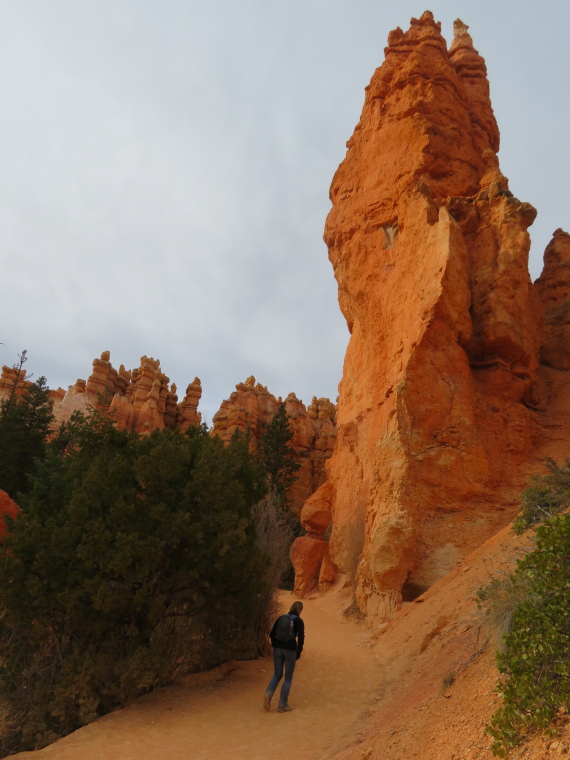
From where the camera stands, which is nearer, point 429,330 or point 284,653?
point 284,653

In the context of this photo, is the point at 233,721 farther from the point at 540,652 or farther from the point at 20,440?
the point at 20,440

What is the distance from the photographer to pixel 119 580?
7852 mm

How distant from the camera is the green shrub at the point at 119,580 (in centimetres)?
734

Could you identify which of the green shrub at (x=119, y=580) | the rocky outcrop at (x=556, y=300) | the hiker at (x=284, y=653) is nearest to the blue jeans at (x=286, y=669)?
the hiker at (x=284, y=653)

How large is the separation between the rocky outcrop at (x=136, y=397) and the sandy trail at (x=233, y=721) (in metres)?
35.4

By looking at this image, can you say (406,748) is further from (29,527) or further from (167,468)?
(29,527)

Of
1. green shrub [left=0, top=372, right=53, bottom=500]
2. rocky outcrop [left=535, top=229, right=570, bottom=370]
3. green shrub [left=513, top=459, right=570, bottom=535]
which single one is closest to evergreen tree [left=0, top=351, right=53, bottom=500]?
green shrub [left=0, top=372, right=53, bottom=500]

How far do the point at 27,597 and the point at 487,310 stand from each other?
14.2m

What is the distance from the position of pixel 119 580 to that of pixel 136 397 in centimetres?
4020

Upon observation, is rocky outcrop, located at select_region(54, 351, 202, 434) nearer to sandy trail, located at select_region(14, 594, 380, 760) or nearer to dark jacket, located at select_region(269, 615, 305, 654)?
sandy trail, located at select_region(14, 594, 380, 760)

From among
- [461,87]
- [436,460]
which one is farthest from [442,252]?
[461,87]

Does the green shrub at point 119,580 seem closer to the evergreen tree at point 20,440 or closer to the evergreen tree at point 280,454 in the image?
the evergreen tree at point 20,440

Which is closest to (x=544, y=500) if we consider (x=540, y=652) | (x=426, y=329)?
(x=540, y=652)

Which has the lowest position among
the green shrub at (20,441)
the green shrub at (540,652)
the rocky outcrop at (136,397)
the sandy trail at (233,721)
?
the sandy trail at (233,721)
